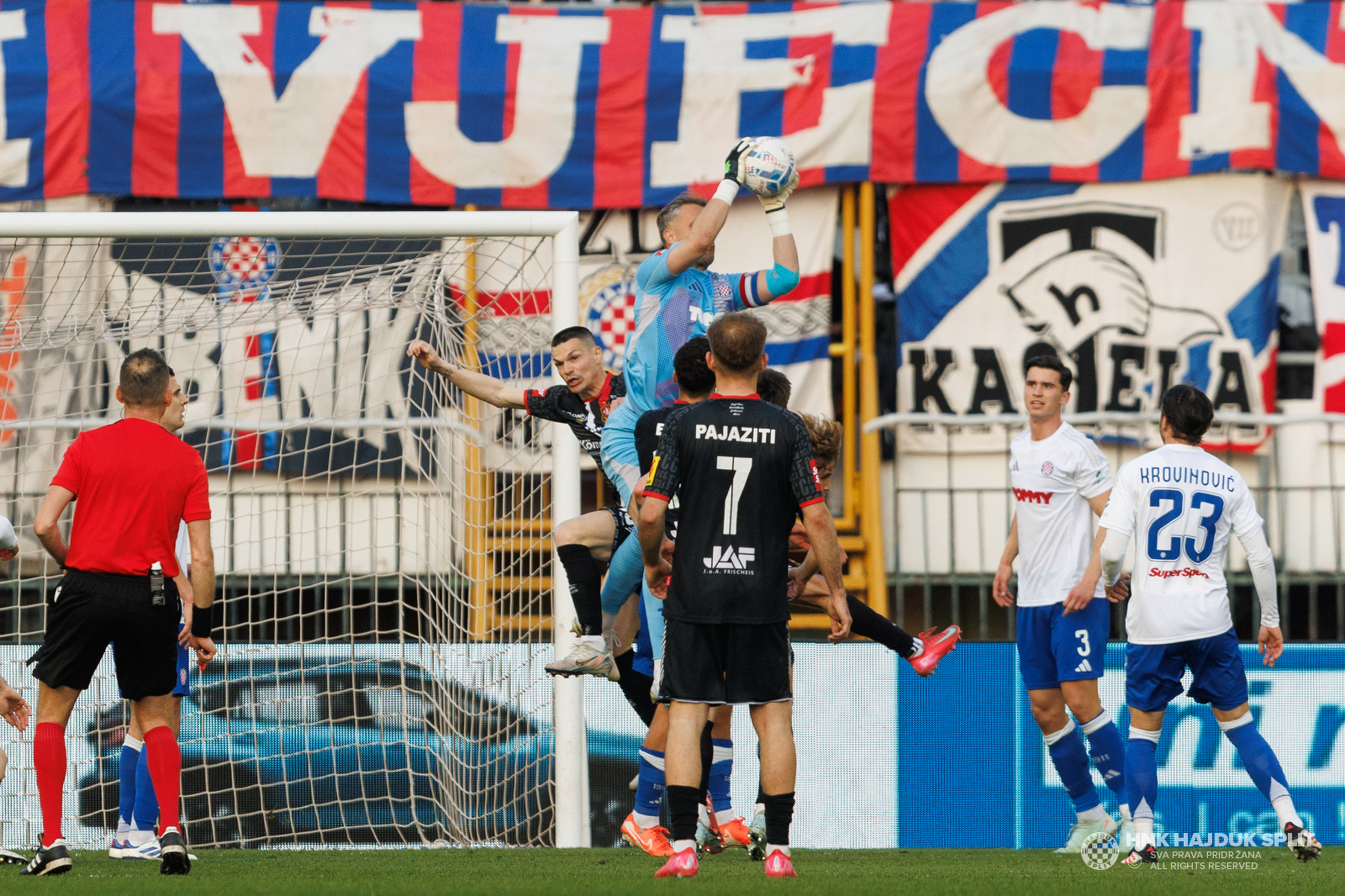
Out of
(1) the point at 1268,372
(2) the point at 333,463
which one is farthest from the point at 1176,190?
(2) the point at 333,463

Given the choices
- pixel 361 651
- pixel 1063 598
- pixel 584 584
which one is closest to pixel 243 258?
pixel 361 651

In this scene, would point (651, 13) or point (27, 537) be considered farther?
point (651, 13)

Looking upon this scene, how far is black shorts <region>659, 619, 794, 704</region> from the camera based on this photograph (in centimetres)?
482

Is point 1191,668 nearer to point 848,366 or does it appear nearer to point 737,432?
point 737,432

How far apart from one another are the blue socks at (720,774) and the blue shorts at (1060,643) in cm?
150

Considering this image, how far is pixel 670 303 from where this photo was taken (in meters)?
5.86

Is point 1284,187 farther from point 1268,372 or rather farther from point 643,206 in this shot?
point 643,206

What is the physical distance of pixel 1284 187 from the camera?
10.6m

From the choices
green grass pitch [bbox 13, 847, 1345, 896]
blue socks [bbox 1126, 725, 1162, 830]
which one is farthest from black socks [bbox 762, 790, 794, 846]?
blue socks [bbox 1126, 725, 1162, 830]

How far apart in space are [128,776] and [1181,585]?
451cm

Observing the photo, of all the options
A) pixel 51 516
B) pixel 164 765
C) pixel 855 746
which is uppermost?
pixel 51 516

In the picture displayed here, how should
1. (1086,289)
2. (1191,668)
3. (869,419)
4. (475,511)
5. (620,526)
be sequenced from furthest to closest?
1. (1086,289)
2. (869,419)
3. (475,511)
4. (620,526)
5. (1191,668)

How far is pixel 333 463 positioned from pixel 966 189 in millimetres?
4870

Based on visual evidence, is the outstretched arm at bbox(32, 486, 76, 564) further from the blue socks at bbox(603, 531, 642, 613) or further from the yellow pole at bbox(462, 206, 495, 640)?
the yellow pole at bbox(462, 206, 495, 640)
